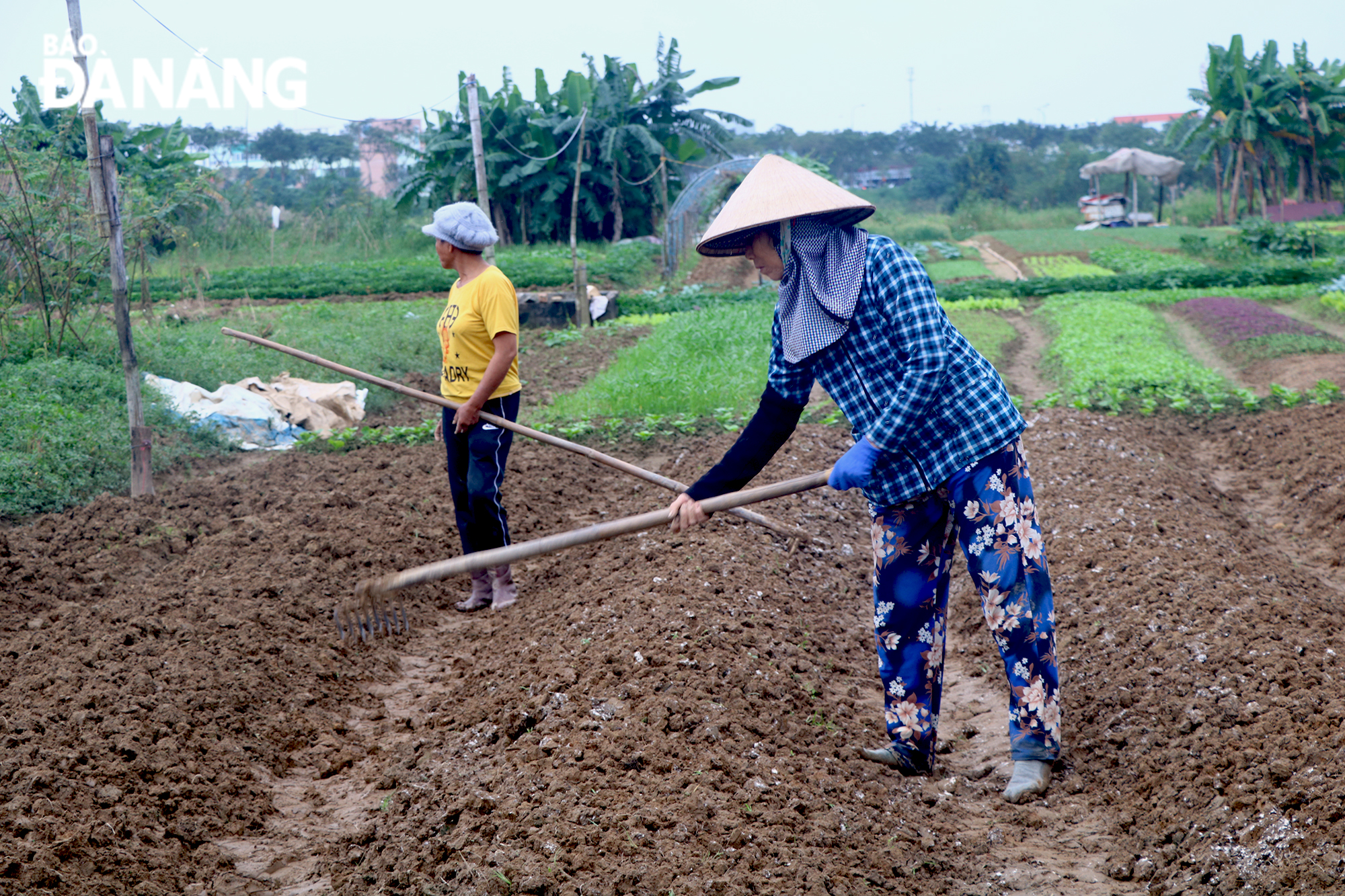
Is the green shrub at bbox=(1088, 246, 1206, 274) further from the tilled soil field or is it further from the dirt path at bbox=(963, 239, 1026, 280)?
the tilled soil field

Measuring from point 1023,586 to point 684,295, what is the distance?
1624 cm

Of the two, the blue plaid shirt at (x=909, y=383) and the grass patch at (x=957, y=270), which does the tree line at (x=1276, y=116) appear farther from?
the blue plaid shirt at (x=909, y=383)

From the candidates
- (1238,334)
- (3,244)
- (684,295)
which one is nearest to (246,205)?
(684,295)

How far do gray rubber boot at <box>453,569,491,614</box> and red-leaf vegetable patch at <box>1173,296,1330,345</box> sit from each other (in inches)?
435

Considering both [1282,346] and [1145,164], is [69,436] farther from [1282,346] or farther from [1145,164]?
[1145,164]

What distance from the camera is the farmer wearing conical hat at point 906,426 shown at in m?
2.74

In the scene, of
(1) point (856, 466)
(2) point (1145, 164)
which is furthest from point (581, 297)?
(2) point (1145, 164)

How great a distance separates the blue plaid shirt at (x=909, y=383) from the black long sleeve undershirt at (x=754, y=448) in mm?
160

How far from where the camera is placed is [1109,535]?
Result: 499 cm

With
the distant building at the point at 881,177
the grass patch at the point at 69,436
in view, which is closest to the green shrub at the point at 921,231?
the distant building at the point at 881,177

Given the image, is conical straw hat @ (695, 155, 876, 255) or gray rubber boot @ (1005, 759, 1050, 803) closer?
conical straw hat @ (695, 155, 876, 255)

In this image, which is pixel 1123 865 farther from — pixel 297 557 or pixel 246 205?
pixel 246 205

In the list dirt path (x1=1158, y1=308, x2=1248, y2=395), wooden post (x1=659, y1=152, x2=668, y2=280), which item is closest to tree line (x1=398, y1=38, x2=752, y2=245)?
wooden post (x1=659, y1=152, x2=668, y2=280)

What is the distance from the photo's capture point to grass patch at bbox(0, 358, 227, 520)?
6.21 metres
